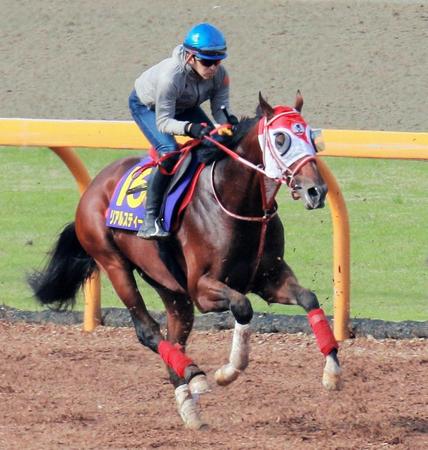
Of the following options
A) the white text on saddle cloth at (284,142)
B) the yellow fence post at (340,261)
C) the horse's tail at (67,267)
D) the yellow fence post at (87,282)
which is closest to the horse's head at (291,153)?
the white text on saddle cloth at (284,142)

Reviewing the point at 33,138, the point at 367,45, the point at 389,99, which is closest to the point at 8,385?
the point at 33,138

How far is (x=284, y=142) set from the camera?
18.8 ft

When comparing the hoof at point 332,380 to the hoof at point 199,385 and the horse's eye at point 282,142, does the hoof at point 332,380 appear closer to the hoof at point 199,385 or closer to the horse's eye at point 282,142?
the hoof at point 199,385

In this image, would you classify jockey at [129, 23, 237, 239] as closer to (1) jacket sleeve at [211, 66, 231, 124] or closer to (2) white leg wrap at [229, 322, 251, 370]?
(1) jacket sleeve at [211, 66, 231, 124]

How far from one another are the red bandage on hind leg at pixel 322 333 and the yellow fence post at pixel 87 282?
2.32m

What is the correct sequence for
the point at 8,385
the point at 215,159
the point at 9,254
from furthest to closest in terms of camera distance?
the point at 9,254 → the point at 8,385 → the point at 215,159

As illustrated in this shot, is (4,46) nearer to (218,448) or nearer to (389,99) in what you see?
(389,99)

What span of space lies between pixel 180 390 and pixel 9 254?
423 cm

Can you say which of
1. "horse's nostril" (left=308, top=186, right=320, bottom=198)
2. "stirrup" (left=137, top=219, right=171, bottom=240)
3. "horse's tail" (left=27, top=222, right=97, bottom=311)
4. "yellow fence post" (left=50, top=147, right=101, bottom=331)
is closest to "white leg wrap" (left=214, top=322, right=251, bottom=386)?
"stirrup" (left=137, top=219, right=171, bottom=240)

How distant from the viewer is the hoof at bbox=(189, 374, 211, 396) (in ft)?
19.7

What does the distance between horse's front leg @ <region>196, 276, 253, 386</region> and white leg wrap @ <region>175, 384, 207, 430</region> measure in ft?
0.65

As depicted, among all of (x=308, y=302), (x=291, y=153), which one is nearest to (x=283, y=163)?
(x=291, y=153)

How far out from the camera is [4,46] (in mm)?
18219

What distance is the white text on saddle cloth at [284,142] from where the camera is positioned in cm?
570
